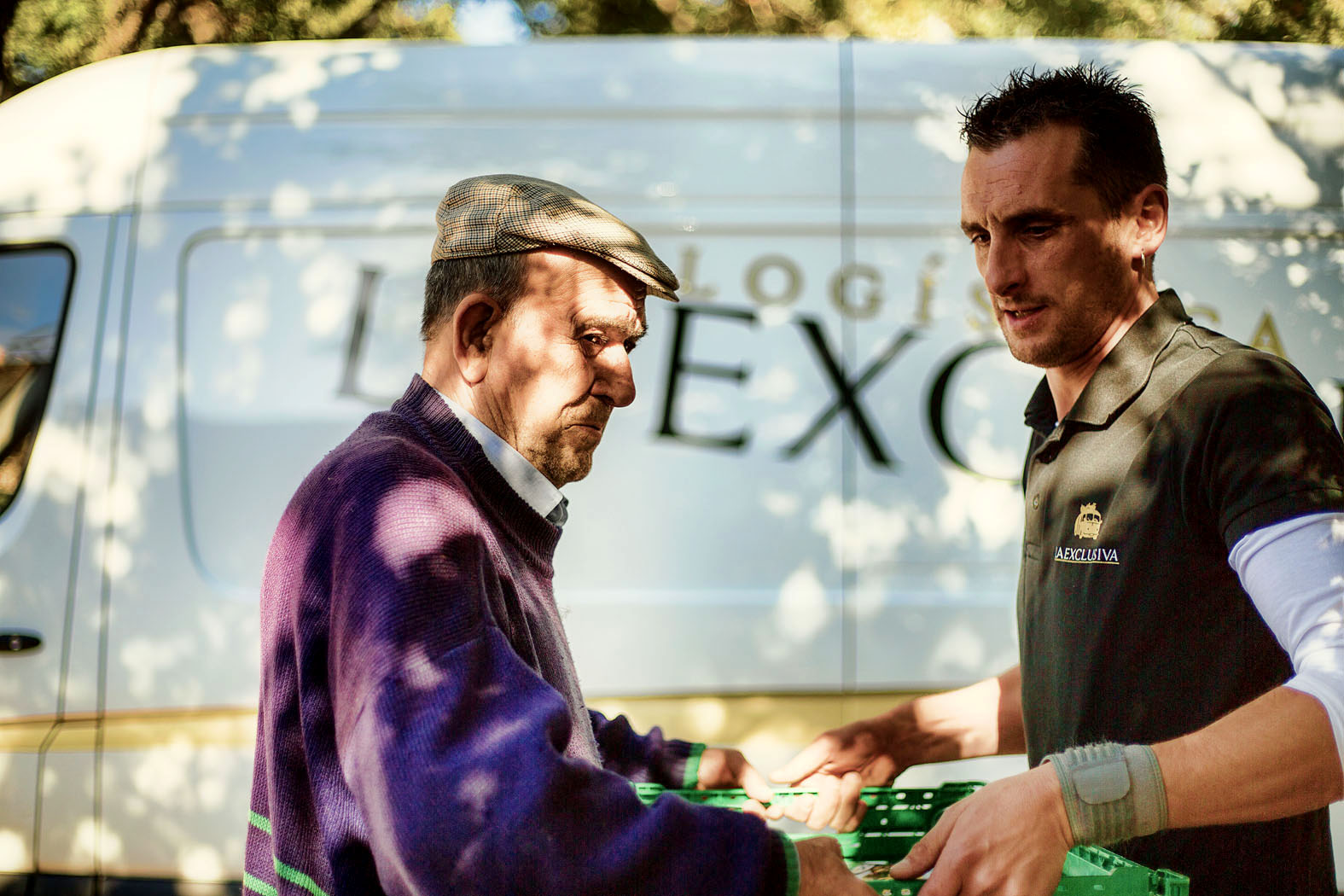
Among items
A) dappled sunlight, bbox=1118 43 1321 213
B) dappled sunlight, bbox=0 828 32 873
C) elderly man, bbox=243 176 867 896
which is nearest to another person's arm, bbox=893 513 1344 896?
elderly man, bbox=243 176 867 896

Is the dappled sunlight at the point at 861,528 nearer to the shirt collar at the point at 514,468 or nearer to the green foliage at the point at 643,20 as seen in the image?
the shirt collar at the point at 514,468

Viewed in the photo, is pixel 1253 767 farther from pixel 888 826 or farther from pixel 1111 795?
pixel 888 826

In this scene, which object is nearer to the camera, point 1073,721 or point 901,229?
point 1073,721

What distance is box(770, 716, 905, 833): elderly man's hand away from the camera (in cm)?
163

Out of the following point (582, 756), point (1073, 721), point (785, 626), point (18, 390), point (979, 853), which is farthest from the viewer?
point (18, 390)

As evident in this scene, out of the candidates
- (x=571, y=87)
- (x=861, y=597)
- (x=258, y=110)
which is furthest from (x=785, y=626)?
(x=258, y=110)

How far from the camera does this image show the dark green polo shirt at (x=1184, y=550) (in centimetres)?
147

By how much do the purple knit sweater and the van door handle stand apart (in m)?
2.25

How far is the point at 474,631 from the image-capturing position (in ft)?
3.98

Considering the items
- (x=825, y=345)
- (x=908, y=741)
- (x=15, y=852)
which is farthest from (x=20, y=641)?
(x=908, y=741)

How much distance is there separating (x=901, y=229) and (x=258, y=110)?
6.65 ft

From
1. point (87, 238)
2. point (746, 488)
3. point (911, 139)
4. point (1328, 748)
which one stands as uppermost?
point (911, 139)

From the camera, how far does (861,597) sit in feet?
10.6

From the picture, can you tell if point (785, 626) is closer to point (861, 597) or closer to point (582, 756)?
point (861, 597)
